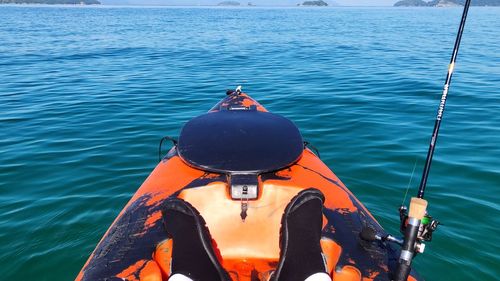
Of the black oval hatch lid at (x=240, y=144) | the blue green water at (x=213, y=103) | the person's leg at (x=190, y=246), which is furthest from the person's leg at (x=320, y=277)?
the blue green water at (x=213, y=103)

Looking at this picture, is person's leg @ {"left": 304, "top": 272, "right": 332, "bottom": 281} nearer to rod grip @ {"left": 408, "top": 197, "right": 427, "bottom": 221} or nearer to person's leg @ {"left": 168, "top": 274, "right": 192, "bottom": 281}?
rod grip @ {"left": 408, "top": 197, "right": 427, "bottom": 221}

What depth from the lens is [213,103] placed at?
10070mm

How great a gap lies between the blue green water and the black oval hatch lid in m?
1.85

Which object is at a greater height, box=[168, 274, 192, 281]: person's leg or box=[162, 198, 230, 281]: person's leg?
box=[162, 198, 230, 281]: person's leg

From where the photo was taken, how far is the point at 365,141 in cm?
724

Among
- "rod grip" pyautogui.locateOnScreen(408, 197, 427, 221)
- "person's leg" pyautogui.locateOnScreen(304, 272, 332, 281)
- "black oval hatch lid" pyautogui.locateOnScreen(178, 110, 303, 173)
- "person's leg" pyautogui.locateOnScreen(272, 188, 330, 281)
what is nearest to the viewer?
"rod grip" pyautogui.locateOnScreen(408, 197, 427, 221)

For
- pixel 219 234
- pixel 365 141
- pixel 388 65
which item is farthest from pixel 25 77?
pixel 388 65

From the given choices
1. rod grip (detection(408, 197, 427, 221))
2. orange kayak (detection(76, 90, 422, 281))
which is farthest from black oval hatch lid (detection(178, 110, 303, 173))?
rod grip (detection(408, 197, 427, 221))

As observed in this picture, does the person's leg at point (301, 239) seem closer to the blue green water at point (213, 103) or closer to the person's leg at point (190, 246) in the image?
the person's leg at point (190, 246)

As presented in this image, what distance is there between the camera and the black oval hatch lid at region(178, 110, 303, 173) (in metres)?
3.40

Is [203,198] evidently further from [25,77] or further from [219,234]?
[25,77]

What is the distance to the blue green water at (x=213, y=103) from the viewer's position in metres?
4.50

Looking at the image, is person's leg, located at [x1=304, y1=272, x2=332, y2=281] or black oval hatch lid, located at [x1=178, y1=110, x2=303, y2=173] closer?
person's leg, located at [x1=304, y1=272, x2=332, y2=281]

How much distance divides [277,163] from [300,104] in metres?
6.55
